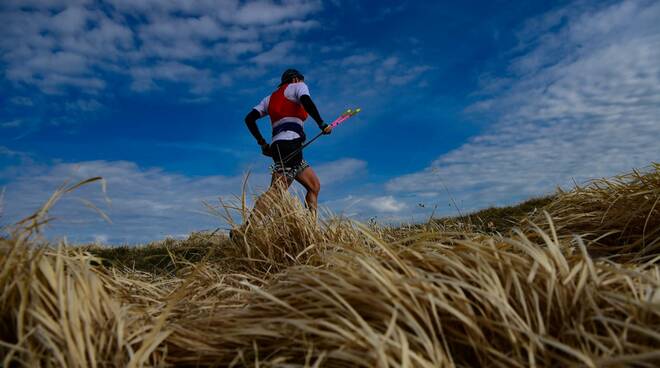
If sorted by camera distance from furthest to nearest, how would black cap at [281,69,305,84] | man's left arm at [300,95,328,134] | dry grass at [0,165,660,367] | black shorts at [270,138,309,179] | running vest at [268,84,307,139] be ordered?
black cap at [281,69,305,84], running vest at [268,84,307,139], man's left arm at [300,95,328,134], black shorts at [270,138,309,179], dry grass at [0,165,660,367]

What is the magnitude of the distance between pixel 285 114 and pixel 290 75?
0.69m

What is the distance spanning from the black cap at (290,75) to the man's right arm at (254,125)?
0.63 meters

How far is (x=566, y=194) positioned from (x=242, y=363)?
141 inches

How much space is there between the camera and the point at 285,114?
22.1ft

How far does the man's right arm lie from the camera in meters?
7.15

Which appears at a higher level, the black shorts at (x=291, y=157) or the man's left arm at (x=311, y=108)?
the man's left arm at (x=311, y=108)

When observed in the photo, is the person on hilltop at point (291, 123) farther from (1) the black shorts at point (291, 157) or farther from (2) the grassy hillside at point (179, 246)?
(2) the grassy hillside at point (179, 246)

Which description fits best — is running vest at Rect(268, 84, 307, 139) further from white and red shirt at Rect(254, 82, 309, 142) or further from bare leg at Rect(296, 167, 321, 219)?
bare leg at Rect(296, 167, 321, 219)

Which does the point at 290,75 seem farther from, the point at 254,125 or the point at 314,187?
the point at 314,187

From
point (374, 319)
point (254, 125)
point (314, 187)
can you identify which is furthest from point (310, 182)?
point (374, 319)

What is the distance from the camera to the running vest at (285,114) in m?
6.73

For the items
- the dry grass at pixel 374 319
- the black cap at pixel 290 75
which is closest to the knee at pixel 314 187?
the black cap at pixel 290 75

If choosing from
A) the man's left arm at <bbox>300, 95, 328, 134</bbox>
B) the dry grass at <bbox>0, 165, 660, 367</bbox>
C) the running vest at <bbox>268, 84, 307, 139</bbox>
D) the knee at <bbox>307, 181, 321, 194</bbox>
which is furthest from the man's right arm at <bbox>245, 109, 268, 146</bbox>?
the dry grass at <bbox>0, 165, 660, 367</bbox>

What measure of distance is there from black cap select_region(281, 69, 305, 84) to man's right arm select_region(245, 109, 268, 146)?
632mm
